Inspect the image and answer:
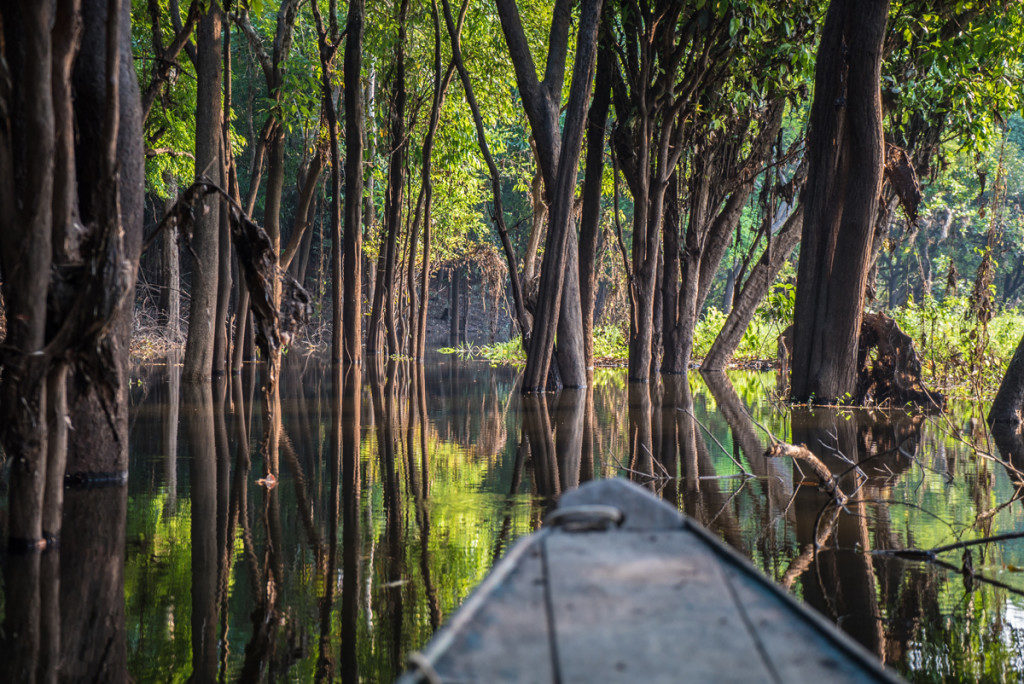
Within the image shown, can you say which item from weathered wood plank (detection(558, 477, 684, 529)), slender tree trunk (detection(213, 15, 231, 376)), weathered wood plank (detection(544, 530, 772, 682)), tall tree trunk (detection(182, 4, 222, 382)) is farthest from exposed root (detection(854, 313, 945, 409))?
weathered wood plank (detection(544, 530, 772, 682))

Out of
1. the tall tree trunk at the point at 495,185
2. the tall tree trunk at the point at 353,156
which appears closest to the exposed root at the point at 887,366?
the tall tree trunk at the point at 495,185

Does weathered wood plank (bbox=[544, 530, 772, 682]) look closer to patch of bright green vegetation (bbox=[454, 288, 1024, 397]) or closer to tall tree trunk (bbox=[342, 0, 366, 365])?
patch of bright green vegetation (bbox=[454, 288, 1024, 397])

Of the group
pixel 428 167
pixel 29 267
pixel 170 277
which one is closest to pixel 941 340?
pixel 428 167

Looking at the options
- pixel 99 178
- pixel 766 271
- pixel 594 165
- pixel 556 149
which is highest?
pixel 594 165

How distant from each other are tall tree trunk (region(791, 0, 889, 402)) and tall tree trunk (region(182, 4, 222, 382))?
7.00 meters

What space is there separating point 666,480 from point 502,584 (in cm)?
419

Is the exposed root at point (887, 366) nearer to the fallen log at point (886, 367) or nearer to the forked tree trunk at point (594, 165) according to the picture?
the fallen log at point (886, 367)

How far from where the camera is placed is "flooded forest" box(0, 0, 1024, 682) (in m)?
3.59

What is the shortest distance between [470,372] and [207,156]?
397 inches

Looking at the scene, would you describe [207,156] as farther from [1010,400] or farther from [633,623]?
[633,623]

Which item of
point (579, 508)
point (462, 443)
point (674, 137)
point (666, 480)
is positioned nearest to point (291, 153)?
point (674, 137)

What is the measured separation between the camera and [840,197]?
9.56m

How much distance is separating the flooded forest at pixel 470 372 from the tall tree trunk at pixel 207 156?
5 centimetres

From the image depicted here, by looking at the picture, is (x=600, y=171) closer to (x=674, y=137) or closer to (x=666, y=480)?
(x=674, y=137)
